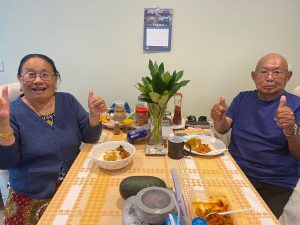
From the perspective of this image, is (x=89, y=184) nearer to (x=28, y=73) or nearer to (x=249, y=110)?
(x=28, y=73)

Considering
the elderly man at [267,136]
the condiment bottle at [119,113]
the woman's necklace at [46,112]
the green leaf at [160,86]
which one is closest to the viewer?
the green leaf at [160,86]

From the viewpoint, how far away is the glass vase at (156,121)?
127 cm

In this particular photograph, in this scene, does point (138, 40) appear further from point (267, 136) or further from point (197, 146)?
point (267, 136)

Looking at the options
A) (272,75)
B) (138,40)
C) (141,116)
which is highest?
(138,40)

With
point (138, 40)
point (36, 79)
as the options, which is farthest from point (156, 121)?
point (138, 40)

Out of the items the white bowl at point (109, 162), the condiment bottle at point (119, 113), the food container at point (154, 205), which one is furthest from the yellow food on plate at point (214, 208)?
the condiment bottle at point (119, 113)

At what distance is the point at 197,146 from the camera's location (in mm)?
1323

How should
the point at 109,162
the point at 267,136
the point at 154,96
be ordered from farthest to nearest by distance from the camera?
the point at 267,136, the point at 154,96, the point at 109,162

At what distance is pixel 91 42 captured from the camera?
2.02 metres

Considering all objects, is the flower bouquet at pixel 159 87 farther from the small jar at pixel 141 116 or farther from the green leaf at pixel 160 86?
the small jar at pixel 141 116

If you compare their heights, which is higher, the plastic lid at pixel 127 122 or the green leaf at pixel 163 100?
the green leaf at pixel 163 100

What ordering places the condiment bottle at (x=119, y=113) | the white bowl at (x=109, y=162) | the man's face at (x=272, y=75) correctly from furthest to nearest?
the condiment bottle at (x=119, y=113) → the man's face at (x=272, y=75) → the white bowl at (x=109, y=162)

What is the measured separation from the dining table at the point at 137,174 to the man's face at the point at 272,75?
1.79 ft

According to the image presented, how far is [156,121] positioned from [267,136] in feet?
2.35
